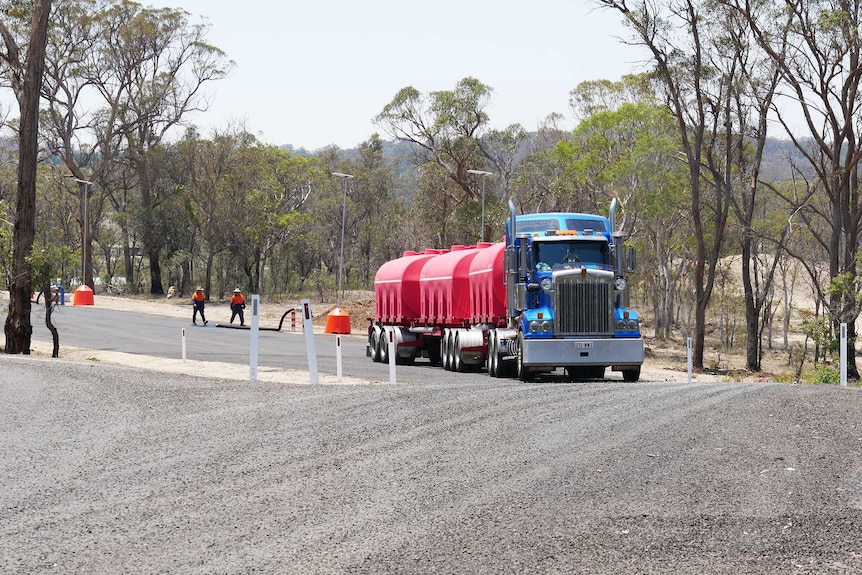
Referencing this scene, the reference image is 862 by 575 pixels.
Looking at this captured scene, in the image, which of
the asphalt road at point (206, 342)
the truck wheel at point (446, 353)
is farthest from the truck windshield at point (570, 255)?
the truck wheel at point (446, 353)

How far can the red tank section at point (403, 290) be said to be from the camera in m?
32.5

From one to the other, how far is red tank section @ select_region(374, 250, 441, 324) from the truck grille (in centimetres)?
961

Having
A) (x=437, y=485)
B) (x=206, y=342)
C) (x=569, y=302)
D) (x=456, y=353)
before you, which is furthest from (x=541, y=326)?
(x=206, y=342)

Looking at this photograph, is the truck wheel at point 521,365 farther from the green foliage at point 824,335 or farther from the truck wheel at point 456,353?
the green foliage at point 824,335

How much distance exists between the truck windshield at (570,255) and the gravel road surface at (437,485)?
945 centimetres

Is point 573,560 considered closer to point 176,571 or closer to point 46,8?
point 176,571

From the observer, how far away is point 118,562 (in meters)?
7.05

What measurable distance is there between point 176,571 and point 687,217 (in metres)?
55.7

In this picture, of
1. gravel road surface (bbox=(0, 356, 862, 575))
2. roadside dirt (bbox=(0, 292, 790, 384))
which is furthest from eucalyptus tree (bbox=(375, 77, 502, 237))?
gravel road surface (bbox=(0, 356, 862, 575))

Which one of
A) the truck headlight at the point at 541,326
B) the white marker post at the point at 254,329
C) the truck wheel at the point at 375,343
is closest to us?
the white marker post at the point at 254,329

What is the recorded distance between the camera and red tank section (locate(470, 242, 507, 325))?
25578 millimetres

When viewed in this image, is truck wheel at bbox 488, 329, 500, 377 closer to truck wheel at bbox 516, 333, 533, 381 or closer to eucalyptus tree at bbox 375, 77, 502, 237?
truck wheel at bbox 516, 333, 533, 381

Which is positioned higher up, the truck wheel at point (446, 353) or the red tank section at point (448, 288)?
the red tank section at point (448, 288)

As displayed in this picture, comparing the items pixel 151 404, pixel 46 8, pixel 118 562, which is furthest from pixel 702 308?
pixel 118 562
